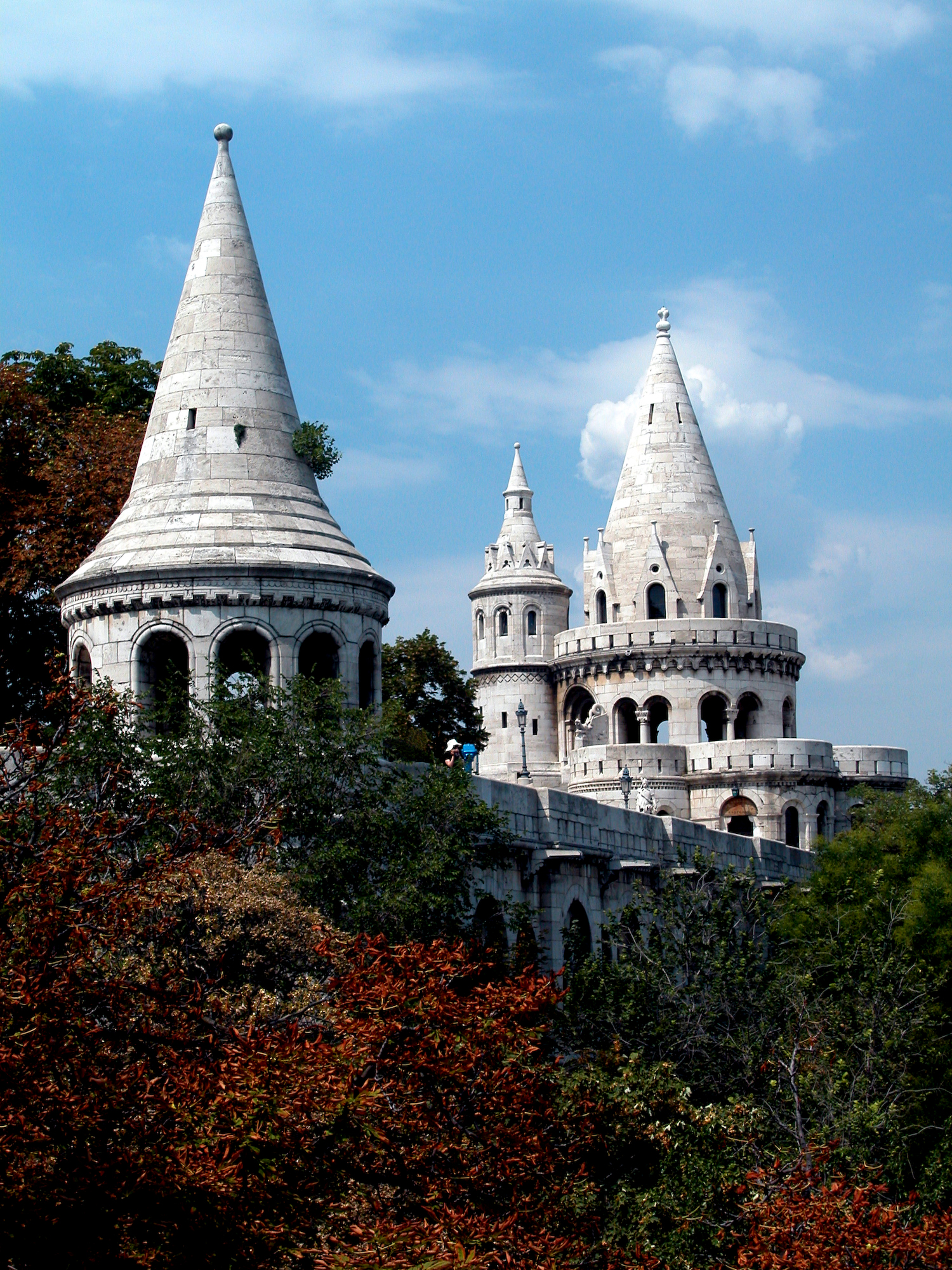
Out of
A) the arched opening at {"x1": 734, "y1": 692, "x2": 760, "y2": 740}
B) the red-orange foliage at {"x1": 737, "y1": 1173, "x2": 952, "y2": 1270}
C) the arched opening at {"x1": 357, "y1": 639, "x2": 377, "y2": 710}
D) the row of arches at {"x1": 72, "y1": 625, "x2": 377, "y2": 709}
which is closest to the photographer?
the red-orange foliage at {"x1": 737, "y1": 1173, "x2": 952, "y2": 1270}

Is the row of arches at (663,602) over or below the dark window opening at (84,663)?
over

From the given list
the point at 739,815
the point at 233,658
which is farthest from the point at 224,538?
the point at 739,815

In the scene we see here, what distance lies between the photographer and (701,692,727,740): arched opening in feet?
166

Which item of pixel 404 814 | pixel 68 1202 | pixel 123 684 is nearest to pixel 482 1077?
pixel 68 1202

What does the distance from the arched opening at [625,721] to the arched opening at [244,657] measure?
28772mm

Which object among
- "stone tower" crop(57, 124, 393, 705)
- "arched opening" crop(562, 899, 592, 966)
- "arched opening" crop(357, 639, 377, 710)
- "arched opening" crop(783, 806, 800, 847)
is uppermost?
"stone tower" crop(57, 124, 393, 705)

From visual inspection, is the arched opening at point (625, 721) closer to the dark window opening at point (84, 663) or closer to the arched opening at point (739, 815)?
the arched opening at point (739, 815)

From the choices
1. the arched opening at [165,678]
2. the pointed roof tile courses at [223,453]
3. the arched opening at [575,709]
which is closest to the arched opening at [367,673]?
the pointed roof tile courses at [223,453]

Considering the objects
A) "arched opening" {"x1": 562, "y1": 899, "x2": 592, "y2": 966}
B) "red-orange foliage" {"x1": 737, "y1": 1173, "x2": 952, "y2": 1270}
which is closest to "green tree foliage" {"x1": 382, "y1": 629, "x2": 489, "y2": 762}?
"arched opening" {"x1": 562, "y1": 899, "x2": 592, "y2": 966}

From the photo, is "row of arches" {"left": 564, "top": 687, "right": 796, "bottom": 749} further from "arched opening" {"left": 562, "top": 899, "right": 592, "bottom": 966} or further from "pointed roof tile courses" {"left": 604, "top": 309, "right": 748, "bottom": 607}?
"arched opening" {"left": 562, "top": 899, "right": 592, "bottom": 966}

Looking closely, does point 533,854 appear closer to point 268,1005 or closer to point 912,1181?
point 912,1181

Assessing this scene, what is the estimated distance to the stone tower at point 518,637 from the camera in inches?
2168

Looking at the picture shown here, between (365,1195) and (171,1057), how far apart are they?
1420mm

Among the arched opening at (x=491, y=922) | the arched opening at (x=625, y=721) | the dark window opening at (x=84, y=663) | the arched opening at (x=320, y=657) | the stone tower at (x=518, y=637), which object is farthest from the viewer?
the stone tower at (x=518, y=637)
